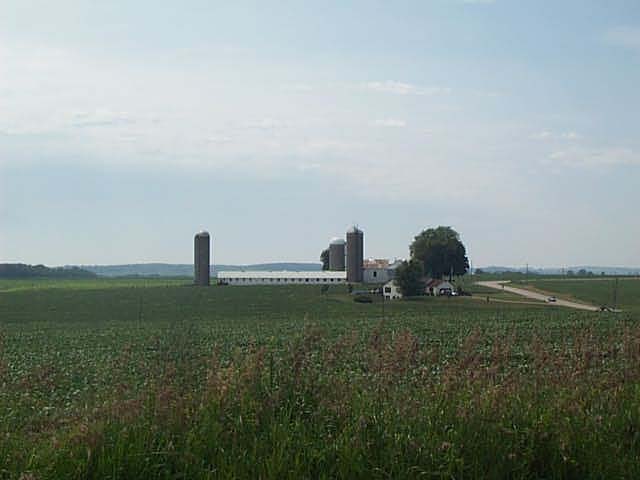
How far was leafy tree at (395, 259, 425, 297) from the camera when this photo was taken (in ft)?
266

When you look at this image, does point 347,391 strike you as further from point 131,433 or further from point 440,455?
point 131,433

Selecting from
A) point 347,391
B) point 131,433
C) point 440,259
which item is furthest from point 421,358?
point 440,259

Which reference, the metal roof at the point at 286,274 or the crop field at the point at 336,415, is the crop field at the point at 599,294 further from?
the crop field at the point at 336,415

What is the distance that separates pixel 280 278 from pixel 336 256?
1130 centimetres

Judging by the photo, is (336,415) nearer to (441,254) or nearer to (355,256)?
(441,254)

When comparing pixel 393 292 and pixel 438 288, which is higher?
pixel 438 288

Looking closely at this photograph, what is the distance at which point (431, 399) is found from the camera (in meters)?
7.01

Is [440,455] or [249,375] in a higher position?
[249,375]

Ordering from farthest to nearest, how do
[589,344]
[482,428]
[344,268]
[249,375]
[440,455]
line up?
[344,268] < [589,344] < [249,375] < [482,428] < [440,455]

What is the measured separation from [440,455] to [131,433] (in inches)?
94.2

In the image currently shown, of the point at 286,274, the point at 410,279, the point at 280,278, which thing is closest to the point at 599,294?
the point at 410,279

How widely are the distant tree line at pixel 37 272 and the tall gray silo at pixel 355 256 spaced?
46.7 meters

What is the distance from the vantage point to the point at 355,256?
11656cm

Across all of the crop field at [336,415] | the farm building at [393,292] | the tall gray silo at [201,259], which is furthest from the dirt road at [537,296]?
the crop field at [336,415]
